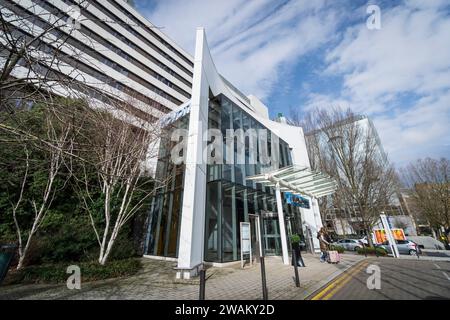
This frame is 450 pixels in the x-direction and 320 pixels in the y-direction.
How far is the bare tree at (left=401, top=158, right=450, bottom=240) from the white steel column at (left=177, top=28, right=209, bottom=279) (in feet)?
79.0

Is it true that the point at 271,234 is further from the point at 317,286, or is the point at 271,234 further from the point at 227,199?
the point at 317,286

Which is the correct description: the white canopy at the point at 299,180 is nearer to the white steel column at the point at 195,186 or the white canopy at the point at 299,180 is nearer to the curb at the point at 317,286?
the white steel column at the point at 195,186

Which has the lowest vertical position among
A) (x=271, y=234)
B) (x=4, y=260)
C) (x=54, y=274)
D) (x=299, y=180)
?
(x=54, y=274)

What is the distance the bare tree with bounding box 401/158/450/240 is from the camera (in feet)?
62.4

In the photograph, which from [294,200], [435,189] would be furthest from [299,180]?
[435,189]

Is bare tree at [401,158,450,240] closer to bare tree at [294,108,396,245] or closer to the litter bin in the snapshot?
bare tree at [294,108,396,245]

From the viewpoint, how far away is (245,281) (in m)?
6.73

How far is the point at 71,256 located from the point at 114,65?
2486 centimetres

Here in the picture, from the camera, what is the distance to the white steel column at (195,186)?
7836 millimetres

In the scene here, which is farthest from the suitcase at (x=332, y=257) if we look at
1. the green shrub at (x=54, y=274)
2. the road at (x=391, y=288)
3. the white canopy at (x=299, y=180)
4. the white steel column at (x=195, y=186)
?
the green shrub at (x=54, y=274)

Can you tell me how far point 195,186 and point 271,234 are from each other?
6.95 meters

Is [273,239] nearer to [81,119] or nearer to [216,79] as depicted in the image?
[216,79]

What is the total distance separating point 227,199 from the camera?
10922 millimetres
